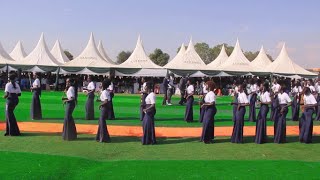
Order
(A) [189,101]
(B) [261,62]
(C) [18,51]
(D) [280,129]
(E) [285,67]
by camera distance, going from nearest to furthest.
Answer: (D) [280,129] → (A) [189,101] → (E) [285,67] → (B) [261,62] → (C) [18,51]

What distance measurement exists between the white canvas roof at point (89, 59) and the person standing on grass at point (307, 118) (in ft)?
104

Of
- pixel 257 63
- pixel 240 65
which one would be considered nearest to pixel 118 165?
pixel 240 65

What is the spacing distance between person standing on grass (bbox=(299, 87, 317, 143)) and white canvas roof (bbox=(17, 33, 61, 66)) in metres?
34.5

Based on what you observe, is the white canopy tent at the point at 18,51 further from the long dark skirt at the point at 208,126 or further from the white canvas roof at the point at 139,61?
the long dark skirt at the point at 208,126

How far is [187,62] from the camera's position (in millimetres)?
44875

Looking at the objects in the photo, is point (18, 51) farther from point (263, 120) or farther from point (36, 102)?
point (263, 120)

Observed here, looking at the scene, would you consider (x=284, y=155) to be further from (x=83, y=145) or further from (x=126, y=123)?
(x=126, y=123)

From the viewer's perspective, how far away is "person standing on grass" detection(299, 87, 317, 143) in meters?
13.8

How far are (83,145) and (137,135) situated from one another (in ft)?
8.72

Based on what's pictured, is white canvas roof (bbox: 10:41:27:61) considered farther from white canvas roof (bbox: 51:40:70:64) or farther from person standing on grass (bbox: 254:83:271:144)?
person standing on grass (bbox: 254:83:271:144)

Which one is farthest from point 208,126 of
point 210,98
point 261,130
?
point 261,130

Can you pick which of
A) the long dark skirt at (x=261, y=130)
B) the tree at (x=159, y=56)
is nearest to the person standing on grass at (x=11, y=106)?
the long dark skirt at (x=261, y=130)

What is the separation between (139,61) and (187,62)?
17.0 ft

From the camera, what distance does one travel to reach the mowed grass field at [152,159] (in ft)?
30.0
